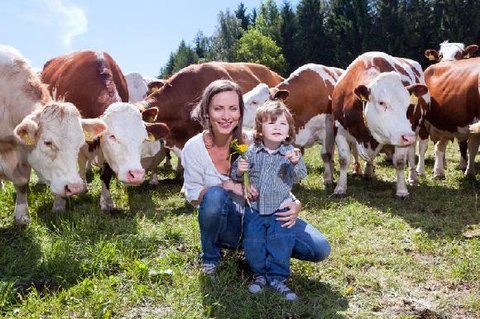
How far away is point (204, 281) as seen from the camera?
3.60 metres

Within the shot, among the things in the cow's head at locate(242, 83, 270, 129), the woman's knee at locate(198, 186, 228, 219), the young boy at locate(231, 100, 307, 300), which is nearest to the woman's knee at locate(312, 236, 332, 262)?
the young boy at locate(231, 100, 307, 300)

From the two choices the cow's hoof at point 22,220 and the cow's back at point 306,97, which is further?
the cow's back at point 306,97

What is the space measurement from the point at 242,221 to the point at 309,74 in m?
5.13

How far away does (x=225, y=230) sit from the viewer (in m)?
3.73

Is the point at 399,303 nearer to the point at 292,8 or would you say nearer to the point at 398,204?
the point at 398,204

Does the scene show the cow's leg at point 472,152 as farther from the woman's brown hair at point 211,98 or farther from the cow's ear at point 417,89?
the woman's brown hair at point 211,98

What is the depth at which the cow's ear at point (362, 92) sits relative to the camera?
6352mm

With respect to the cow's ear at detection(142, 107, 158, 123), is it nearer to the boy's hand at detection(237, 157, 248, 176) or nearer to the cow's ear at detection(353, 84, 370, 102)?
the cow's ear at detection(353, 84, 370, 102)

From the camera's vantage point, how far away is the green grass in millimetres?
3262

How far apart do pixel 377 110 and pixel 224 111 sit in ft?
10.7

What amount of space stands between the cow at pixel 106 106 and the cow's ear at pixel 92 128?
409mm

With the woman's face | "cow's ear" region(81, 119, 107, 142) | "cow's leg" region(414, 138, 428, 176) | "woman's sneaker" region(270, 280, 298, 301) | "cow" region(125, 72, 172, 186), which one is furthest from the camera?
"cow's leg" region(414, 138, 428, 176)

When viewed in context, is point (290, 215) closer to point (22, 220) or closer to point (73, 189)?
point (73, 189)

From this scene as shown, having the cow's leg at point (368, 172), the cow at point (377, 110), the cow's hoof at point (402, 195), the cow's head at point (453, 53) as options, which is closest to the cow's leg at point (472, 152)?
the cow at point (377, 110)
